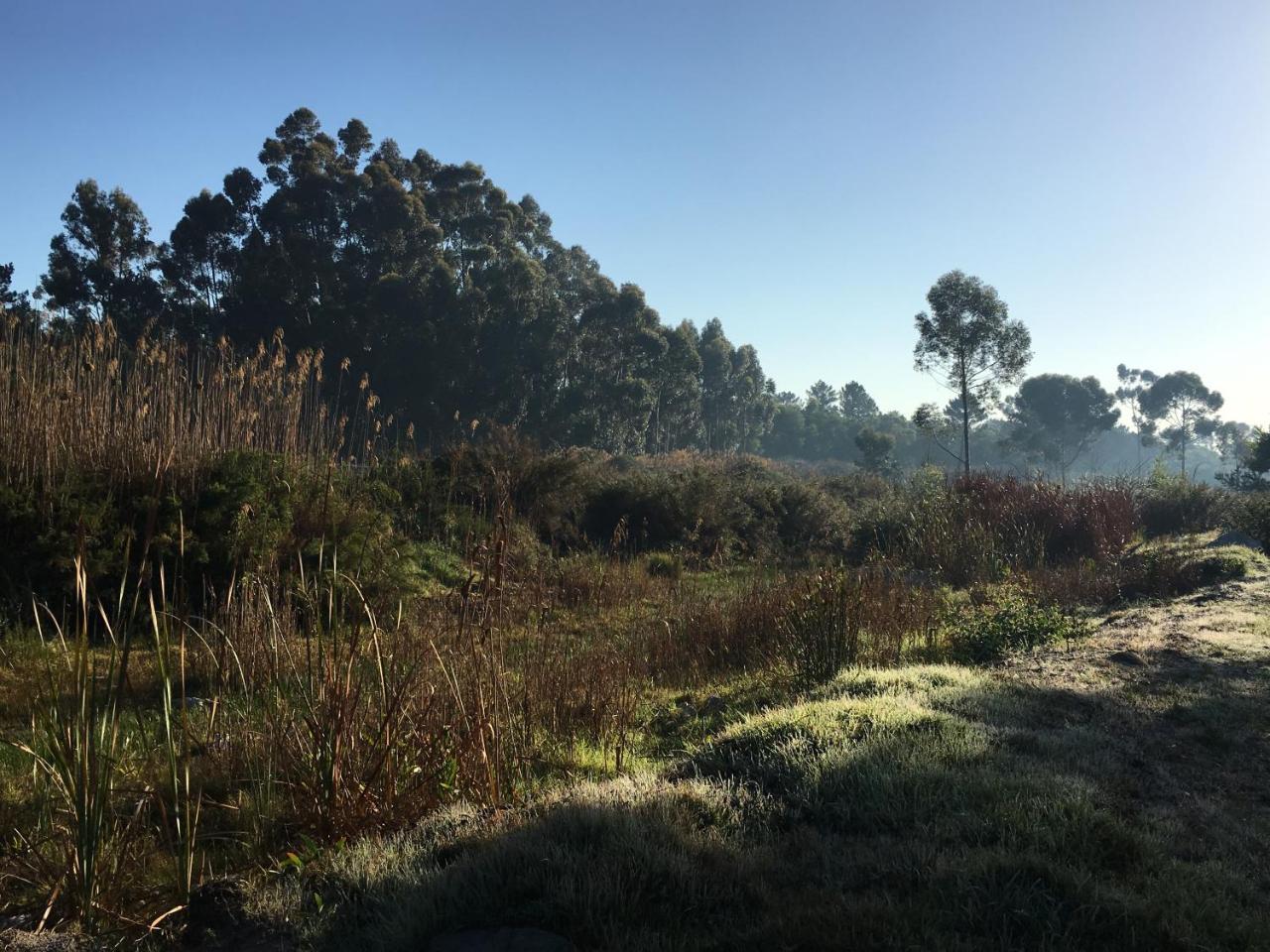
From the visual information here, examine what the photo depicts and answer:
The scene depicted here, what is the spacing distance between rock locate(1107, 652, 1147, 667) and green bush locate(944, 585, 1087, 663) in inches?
27.0

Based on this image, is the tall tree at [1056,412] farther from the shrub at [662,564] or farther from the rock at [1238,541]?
the shrub at [662,564]

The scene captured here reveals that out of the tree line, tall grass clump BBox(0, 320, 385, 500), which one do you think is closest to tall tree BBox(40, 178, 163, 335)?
the tree line

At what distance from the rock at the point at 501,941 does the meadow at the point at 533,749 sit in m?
0.06

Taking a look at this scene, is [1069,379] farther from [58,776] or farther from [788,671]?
[58,776]

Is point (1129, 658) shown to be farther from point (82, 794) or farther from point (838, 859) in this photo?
point (82, 794)

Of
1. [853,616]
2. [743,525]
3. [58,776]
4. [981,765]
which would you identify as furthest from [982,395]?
[58,776]

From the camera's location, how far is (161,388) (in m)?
7.32

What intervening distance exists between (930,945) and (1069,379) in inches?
2726

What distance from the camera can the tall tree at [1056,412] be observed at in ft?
203

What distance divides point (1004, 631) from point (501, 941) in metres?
5.61

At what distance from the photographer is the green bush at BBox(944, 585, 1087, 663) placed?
6.44 metres

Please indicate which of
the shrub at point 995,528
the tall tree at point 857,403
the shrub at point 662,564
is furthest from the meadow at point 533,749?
the tall tree at point 857,403

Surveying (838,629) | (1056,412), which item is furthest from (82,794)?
(1056,412)

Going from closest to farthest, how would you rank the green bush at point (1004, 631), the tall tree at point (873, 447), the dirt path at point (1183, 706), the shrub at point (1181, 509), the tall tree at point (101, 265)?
1. the dirt path at point (1183, 706)
2. the green bush at point (1004, 631)
3. the shrub at point (1181, 509)
4. the tall tree at point (101, 265)
5. the tall tree at point (873, 447)
